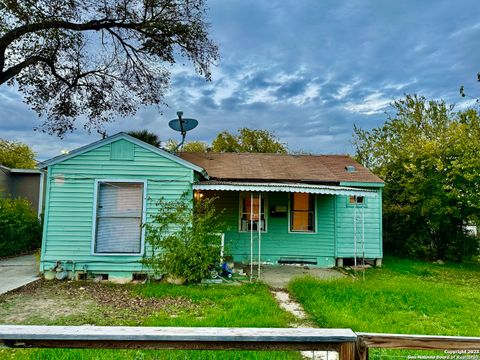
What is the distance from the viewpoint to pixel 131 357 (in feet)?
Answer: 12.1

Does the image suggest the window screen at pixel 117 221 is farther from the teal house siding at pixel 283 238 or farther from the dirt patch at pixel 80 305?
the teal house siding at pixel 283 238

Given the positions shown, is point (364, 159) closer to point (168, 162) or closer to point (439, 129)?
point (439, 129)

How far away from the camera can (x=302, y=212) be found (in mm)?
11406

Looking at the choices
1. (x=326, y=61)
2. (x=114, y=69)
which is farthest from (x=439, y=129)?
(x=114, y=69)

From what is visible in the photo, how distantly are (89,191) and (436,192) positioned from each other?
39.8 ft

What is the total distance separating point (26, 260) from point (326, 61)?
51.6 ft

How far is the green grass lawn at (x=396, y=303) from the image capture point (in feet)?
16.4

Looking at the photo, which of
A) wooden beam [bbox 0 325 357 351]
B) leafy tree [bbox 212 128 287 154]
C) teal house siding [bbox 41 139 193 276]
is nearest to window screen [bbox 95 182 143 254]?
teal house siding [bbox 41 139 193 276]

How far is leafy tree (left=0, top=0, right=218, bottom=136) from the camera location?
10.2 metres

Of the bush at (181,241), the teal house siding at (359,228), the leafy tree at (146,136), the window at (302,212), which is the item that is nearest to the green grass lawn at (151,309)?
the bush at (181,241)

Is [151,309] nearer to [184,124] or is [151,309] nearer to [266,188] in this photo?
[266,188]

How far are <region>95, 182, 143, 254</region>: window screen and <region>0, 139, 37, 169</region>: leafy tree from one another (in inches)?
1090

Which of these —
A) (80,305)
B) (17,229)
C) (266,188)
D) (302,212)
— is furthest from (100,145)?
(302,212)

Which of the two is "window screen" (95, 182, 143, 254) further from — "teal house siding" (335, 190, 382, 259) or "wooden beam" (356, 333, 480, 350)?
"wooden beam" (356, 333, 480, 350)
